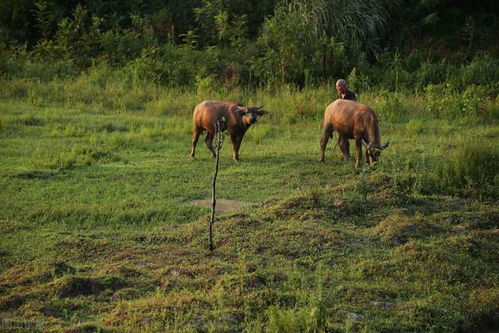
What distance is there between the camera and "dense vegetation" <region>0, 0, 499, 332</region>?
8305 millimetres

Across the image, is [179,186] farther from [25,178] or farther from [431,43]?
[431,43]

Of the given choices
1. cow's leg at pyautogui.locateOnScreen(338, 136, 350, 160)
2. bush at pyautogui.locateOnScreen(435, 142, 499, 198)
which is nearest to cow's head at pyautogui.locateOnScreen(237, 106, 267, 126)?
cow's leg at pyautogui.locateOnScreen(338, 136, 350, 160)

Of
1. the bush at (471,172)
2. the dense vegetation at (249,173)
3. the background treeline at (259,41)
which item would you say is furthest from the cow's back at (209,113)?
the background treeline at (259,41)

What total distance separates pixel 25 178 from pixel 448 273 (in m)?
6.63

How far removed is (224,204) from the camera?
38.2ft

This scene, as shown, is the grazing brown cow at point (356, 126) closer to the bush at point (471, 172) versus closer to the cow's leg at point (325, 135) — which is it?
the cow's leg at point (325, 135)

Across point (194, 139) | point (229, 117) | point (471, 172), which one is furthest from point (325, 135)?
point (471, 172)

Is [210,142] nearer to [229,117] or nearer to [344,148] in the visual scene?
[229,117]

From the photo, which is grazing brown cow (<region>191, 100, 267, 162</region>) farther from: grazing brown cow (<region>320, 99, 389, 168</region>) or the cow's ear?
grazing brown cow (<region>320, 99, 389, 168</region>)

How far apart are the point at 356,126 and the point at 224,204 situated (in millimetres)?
2798

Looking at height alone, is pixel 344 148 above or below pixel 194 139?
below

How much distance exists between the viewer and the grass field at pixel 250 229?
8.06 metres

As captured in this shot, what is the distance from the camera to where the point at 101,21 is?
22.3 meters

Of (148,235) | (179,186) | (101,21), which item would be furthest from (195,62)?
(148,235)
